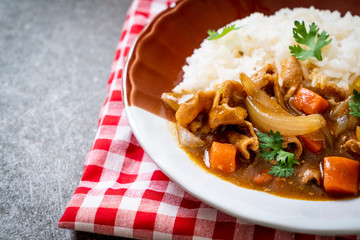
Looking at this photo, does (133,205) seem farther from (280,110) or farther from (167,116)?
(280,110)

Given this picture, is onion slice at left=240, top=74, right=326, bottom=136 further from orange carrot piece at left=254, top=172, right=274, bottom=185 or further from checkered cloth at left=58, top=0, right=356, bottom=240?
checkered cloth at left=58, top=0, right=356, bottom=240

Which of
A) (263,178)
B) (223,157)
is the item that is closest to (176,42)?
(223,157)

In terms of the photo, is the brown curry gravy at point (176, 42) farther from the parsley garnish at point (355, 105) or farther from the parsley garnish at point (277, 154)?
the parsley garnish at point (355, 105)

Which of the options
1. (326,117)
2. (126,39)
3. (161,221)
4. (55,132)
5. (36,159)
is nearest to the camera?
(161,221)

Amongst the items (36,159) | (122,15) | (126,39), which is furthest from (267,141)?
(122,15)

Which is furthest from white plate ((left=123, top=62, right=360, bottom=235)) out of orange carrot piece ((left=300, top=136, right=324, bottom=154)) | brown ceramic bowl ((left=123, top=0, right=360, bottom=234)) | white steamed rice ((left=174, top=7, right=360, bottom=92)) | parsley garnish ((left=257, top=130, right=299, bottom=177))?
white steamed rice ((left=174, top=7, right=360, bottom=92))

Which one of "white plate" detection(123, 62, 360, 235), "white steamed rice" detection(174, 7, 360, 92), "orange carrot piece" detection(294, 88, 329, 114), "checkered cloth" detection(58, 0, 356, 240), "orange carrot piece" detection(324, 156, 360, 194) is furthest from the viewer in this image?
"white steamed rice" detection(174, 7, 360, 92)

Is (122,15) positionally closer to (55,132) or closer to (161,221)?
(55,132)
